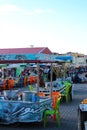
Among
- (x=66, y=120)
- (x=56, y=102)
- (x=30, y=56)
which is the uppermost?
(x=30, y=56)

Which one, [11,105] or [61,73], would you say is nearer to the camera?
[11,105]

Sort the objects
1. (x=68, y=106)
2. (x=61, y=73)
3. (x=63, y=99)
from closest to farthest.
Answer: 1. (x=68, y=106)
2. (x=63, y=99)
3. (x=61, y=73)

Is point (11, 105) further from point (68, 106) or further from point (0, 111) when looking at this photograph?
point (68, 106)

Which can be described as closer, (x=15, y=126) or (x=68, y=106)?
(x=15, y=126)

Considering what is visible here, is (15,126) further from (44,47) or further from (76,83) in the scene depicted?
(44,47)

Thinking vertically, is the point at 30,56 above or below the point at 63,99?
above

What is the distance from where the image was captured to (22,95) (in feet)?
34.8

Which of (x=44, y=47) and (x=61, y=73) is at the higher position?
(x=44, y=47)

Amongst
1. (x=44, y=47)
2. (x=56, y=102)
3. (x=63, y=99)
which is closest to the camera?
(x=56, y=102)

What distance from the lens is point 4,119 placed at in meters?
9.91

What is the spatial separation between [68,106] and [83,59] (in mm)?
47771

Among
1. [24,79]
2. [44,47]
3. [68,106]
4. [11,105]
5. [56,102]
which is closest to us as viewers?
[11,105]

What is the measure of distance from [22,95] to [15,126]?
1.13 metres

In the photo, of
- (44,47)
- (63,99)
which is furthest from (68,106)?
(44,47)
